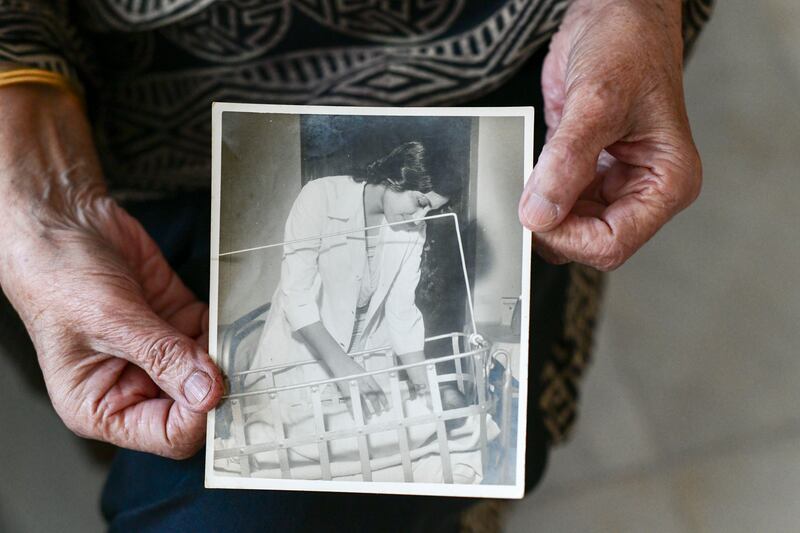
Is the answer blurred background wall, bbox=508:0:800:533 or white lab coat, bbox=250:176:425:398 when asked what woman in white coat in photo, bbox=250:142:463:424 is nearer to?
white lab coat, bbox=250:176:425:398

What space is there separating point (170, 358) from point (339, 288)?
0.14 meters

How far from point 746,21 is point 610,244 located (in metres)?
1.01

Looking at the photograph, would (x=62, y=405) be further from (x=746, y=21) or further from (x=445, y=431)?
(x=746, y=21)

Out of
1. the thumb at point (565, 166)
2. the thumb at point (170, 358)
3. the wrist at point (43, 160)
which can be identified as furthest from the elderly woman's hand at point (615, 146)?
the wrist at point (43, 160)

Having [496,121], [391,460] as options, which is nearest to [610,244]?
[496,121]

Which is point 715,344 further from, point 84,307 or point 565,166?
point 84,307

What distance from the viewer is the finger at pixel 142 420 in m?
0.60

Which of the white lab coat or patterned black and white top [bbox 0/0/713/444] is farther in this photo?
patterned black and white top [bbox 0/0/713/444]

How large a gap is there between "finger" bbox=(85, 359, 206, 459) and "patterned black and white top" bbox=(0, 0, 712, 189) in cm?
28

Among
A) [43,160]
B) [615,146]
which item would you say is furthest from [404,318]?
[43,160]

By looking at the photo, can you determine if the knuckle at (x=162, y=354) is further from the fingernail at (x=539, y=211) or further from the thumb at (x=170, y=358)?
the fingernail at (x=539, y=211)

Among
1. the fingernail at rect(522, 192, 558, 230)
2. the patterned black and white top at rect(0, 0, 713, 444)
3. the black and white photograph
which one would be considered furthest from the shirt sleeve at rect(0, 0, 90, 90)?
the fingernail at rect(522, 192, 558, 230)

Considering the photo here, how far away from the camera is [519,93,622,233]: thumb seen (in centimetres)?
56

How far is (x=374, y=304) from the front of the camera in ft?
1.94
